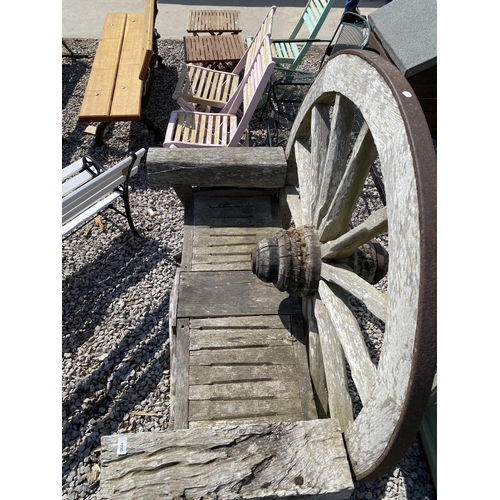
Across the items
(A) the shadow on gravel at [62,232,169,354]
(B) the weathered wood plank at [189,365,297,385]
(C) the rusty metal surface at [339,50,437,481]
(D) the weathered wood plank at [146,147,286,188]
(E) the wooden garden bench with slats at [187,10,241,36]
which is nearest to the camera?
(C) the rusty metal surface at [339,50,437,481]

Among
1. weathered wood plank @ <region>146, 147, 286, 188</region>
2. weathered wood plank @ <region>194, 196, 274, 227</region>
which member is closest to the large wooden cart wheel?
weathered wood plank @ <region>146, 147, 286, 188</region>

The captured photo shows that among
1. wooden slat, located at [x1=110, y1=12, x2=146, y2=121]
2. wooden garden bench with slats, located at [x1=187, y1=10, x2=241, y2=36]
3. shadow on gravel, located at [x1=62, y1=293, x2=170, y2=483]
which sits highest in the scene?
wooden garden bench with slats, located at [x1=187, y1=10, x2=241, y2=36]

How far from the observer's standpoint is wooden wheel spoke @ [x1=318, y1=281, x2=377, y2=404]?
1.30 meters

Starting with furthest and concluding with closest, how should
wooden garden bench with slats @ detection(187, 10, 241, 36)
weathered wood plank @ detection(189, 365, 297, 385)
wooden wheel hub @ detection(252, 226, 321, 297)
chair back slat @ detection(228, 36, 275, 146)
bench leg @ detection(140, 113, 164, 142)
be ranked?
wooden garden bench with slats @ detection(187, 10, 241, 36)
bench leg @ detection(140, 113, 164, 142)
chair back slat @ detection(228, 36, 275, 146)
weathered wood plank @ detection(189, 365, 297, 385)
wooden wheel hub @ detection(252, 226, 321, 297)

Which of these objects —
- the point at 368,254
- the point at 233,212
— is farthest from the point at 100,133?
the point at 368,254

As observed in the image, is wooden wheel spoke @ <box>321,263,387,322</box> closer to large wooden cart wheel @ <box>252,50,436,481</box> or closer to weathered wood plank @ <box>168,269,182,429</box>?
large wooden cart wheel @ <box>252,50,436,481</box>

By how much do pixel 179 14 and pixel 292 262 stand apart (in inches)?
251

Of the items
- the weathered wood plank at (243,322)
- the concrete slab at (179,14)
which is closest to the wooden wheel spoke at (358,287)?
the weathered wood plank at (243,322)

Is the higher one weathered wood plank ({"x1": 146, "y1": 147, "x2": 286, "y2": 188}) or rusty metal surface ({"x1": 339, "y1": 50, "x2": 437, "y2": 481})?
weathered wood plank ({"x1": 146, "y1": 147, "x2": 286, "y2": 188})

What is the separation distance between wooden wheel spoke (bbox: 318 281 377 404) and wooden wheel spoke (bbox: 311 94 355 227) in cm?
40

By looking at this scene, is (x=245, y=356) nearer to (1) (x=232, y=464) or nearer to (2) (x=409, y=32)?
(1) (x=232, y=464)

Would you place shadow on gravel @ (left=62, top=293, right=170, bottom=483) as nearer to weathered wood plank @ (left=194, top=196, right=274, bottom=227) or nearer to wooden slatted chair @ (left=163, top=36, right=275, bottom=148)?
weathered wood plank @ (left=194, top=196, right=274, bottom=227)

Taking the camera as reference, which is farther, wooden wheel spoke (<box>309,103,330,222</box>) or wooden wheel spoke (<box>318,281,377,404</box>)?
wooden wheel spoke (<box>309,103,330,222</box>)

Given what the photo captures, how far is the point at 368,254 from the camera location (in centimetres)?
189
